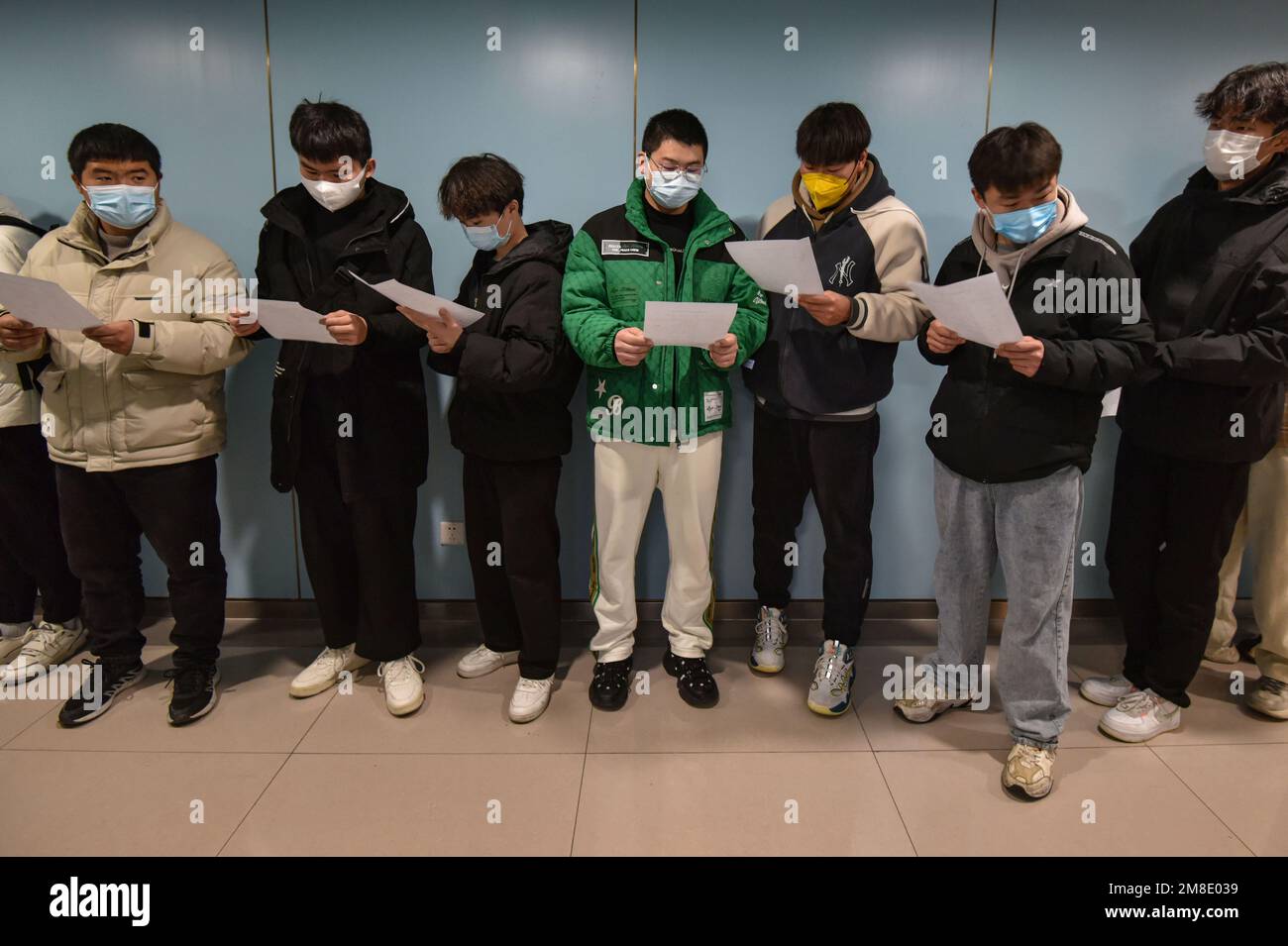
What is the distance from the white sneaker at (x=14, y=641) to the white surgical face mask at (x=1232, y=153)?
4132 mm

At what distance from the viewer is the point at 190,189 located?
2.66 meters

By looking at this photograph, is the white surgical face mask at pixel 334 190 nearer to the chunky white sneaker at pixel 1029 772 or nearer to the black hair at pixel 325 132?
the black hair at pixel 325 132

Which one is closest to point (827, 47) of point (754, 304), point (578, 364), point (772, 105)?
point (772, 105)

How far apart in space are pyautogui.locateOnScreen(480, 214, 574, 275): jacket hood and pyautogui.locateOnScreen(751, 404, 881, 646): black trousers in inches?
32.8

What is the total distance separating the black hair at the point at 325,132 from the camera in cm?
204

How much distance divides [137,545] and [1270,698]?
369cm

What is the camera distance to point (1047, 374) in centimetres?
175

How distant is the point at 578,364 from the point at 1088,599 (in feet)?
7.46

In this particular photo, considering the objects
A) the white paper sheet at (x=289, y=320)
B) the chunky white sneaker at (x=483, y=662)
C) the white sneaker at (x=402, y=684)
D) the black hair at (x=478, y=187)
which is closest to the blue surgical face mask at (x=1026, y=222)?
the black hair at (x=478, y=187)

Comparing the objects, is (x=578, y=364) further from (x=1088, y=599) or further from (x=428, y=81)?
(x=1088, y=599)

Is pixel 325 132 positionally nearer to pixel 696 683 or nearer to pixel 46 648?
pixel 696 683

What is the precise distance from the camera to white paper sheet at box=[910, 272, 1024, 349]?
1.62m

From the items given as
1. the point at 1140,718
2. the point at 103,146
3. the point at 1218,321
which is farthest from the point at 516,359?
the point at 1140,718

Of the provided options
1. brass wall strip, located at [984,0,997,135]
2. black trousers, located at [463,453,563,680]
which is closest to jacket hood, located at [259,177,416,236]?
black trousers, located at [463,453,563,680]
